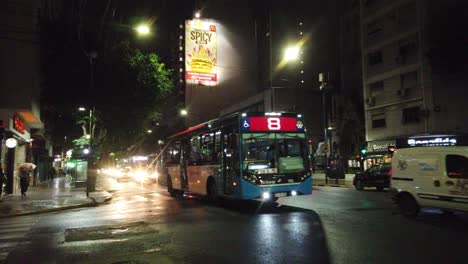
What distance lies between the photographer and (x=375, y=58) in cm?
4147

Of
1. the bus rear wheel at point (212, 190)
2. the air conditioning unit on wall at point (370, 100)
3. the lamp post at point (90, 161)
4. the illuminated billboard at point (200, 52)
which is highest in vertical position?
the illuminated billboard at point (200, 52)

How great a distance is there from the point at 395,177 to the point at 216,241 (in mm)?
6345

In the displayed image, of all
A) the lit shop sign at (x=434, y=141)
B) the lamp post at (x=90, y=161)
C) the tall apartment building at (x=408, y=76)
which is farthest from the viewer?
the tall apartment building at (x=408, y=76)

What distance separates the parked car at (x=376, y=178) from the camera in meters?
22.3

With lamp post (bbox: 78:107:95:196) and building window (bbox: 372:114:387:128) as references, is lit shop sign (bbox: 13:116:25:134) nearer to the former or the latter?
lamp post (bbox: 78:107:95:196)

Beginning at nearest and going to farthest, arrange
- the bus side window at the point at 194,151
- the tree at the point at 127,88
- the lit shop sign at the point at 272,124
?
the lit shop sign at the point at 272,124 < the bus side window at the point at 194,151 < the tree at the point at 127,88

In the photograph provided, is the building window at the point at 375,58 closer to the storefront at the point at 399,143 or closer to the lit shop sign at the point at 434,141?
the storefront at the point at 399,143

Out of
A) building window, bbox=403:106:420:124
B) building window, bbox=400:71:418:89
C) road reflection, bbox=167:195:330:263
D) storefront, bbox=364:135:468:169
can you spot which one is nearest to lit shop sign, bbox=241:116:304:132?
road reflection, bbox=167:195:330:263

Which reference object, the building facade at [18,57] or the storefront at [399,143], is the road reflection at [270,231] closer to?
the building facade at [18,57]

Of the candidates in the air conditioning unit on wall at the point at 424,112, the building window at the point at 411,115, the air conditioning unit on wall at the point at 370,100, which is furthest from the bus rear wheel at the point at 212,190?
the air conditioning unit on wall at the point at 370,100

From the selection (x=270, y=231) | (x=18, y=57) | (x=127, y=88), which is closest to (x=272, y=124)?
(x=270, y=231)

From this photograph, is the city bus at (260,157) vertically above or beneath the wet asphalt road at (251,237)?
above

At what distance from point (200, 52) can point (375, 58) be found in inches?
758

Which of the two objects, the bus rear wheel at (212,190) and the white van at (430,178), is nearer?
the white van at (430,178)
